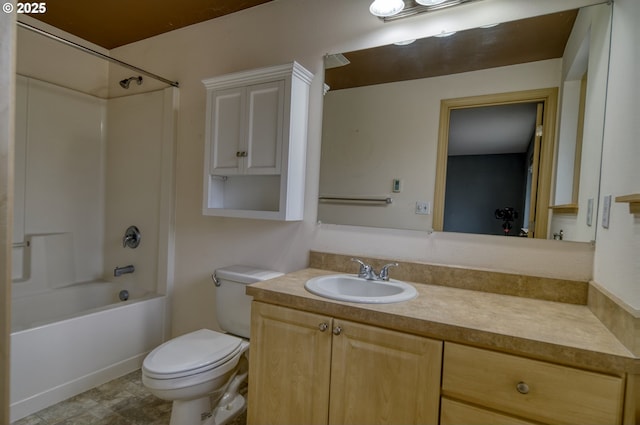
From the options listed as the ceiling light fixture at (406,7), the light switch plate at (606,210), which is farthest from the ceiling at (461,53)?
the light switch plate at (606,210)

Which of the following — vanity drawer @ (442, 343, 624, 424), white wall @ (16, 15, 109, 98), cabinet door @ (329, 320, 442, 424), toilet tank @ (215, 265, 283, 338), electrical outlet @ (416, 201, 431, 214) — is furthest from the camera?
white wall @ (16, 15, 109, 98)

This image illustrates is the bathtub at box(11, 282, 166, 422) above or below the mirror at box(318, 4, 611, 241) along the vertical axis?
below

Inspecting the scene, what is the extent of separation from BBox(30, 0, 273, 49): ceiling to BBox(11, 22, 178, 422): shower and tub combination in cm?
36

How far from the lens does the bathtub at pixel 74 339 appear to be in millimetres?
1695

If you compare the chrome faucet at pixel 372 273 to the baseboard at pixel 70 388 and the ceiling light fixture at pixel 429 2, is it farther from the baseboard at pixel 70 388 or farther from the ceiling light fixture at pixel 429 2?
the baseboard at pixel 70 388

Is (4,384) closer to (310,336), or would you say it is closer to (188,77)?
(310,336)

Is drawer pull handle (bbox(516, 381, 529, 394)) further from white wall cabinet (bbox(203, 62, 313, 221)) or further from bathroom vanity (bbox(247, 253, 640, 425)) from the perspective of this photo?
white wall cabinet (bbox(203, 62, 313, 221))

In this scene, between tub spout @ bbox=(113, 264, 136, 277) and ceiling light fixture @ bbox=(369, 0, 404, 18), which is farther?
tub spout @ bbox=(113, 264, 136, 277)

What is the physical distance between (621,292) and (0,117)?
1.55 metres

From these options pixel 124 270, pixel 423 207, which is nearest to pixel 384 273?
pixel 423 207

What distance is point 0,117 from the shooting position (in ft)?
1.69

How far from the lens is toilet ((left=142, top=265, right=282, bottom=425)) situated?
1.37 meters

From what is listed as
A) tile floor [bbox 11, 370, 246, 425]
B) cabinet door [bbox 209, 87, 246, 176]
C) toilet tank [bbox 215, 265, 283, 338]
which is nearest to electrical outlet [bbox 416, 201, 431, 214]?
toilet tank [bbox 215, 265, 283, 338]

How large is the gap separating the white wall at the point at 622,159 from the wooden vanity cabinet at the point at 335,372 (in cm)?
60
